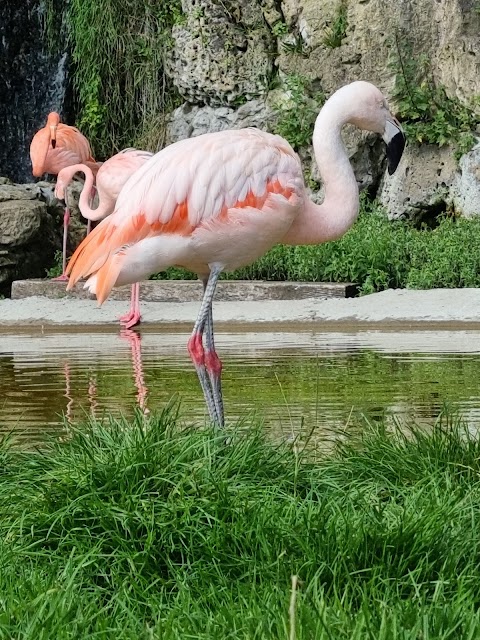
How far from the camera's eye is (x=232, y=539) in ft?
9.14

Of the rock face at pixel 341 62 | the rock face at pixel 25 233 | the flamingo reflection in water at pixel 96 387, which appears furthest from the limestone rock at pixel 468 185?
the flamingo reflection in water at pixel 96 387

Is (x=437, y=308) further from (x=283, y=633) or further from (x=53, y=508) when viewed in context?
(x=283, y=633)

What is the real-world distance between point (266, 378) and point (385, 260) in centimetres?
568

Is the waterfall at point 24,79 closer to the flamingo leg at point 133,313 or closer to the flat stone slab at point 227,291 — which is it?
the flat stone slab at point 227,291

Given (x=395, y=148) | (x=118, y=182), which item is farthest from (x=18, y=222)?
(x=395, y=148)

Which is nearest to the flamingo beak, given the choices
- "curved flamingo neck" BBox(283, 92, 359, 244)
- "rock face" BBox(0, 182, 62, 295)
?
"curved flamingo neck" BBox(283, 92, 359, 244)

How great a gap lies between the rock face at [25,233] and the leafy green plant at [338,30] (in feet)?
14.2

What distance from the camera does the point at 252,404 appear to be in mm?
5602

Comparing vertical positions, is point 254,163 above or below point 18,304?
above

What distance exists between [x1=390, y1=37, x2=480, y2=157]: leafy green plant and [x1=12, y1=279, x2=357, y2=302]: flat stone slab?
3.62 m

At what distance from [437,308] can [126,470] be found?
7.09 m

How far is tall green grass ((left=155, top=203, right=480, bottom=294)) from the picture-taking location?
37.6 feet

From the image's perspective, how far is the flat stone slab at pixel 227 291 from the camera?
11.3 metres

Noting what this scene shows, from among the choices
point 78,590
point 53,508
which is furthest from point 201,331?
point 78,590
